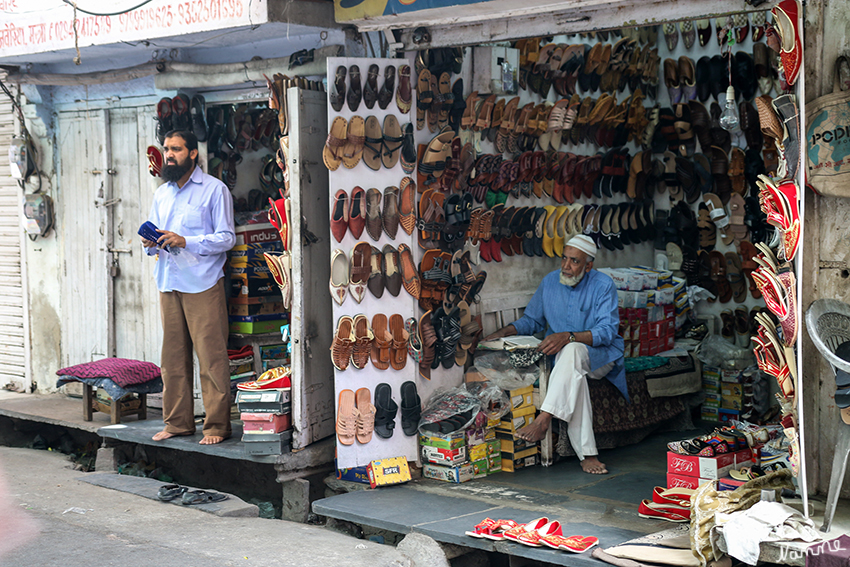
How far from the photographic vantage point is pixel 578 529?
14.4 ft

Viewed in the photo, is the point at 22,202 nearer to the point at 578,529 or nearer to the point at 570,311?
the point at 570,311

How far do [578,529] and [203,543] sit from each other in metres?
1.97

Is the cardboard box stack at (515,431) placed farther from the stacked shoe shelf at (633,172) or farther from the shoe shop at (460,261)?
the stacked shoe shelf at (633,172)

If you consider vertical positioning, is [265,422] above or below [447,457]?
above

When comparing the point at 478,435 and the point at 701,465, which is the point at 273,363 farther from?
the point at 701,465

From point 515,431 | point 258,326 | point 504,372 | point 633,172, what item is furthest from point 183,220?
point 633,172

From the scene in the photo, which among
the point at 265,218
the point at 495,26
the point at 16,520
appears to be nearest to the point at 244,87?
the point at 265,218

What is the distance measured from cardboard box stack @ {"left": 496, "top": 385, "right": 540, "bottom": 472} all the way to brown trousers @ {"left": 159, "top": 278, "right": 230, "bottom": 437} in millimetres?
1870

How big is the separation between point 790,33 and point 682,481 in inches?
91.0

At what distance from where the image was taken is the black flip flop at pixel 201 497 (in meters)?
5.41

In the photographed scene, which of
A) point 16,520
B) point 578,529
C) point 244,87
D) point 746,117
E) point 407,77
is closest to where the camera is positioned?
point 578,529

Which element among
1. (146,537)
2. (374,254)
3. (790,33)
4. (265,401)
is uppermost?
(790,33)

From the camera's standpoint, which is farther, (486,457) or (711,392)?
(711,392)

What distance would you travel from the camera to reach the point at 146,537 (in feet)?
15.6
